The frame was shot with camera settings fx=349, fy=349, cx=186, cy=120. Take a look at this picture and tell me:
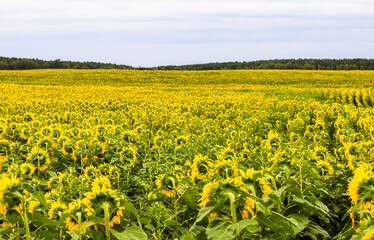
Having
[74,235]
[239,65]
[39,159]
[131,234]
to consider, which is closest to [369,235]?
[131,234]

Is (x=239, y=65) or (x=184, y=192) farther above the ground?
(x=239, y=65)

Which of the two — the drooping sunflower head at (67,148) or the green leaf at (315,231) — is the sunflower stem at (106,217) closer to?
the green leaf at (315,231)

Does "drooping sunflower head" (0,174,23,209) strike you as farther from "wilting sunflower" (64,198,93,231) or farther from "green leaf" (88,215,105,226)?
"green leaf" (88,215,105,226)

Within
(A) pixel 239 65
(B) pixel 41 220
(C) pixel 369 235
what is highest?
(A) pixel 239 65

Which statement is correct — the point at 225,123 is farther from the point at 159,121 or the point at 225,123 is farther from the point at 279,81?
the point at 279,81

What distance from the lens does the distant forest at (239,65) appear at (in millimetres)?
80500

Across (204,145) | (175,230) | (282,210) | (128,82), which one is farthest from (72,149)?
(128,82)

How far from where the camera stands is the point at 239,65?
299 feet

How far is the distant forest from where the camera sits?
264ft

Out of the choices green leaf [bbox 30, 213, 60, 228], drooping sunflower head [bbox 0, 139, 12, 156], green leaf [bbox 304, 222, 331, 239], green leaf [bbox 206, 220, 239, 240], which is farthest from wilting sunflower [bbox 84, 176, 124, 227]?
drooping sunflower head [bbox 0, 139, 12, 156]

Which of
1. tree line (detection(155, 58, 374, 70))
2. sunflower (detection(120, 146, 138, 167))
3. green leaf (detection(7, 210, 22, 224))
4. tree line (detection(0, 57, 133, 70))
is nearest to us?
green leaf (detection(7, 210, 22, 224))

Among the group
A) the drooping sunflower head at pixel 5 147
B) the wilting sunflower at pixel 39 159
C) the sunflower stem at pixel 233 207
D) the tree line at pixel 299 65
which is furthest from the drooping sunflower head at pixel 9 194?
the tree line at pixel 299 65

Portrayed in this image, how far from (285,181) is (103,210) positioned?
5.70ft

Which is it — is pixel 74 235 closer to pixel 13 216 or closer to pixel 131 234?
pixel 131 234
